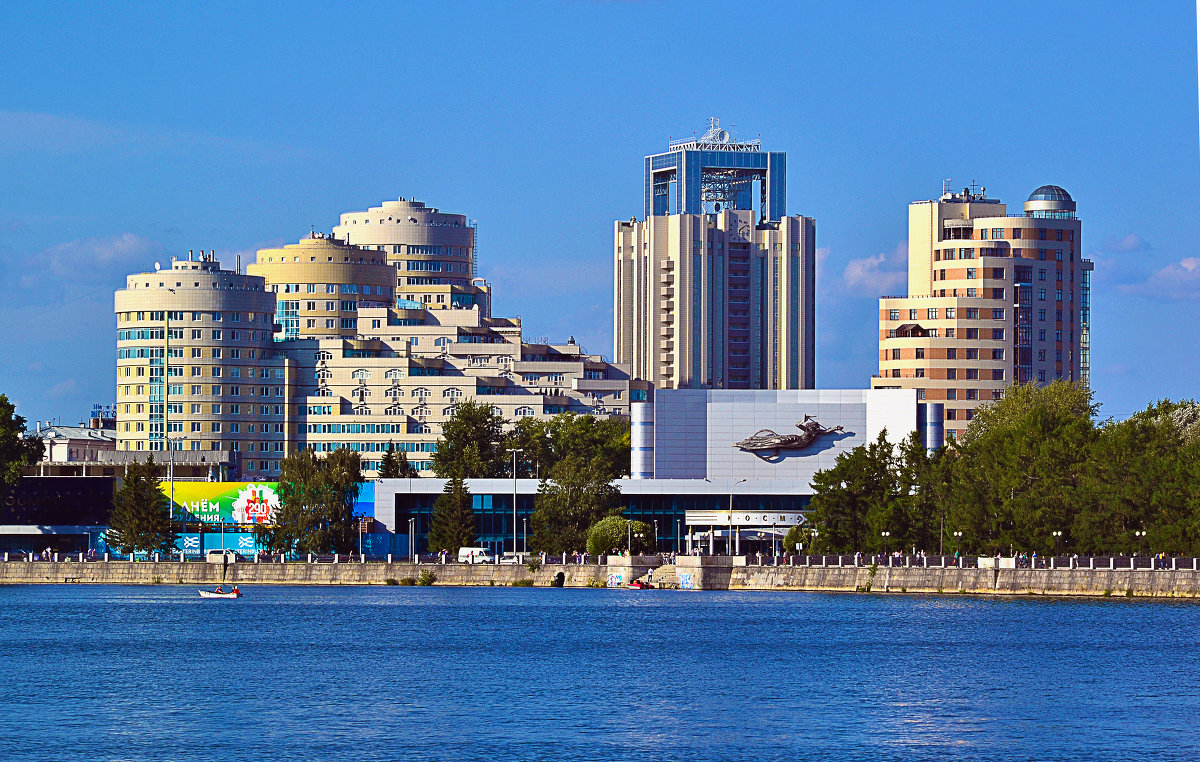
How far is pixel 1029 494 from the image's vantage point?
466ft

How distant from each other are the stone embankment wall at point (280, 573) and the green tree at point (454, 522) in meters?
10.0

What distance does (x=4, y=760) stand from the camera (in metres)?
67.8

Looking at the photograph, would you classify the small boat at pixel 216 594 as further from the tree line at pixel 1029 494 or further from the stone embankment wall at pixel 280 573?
the tree line at pixel 1029 494

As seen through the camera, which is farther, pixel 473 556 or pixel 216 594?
pixel 473 556

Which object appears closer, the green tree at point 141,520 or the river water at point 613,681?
the river water at point 613,681

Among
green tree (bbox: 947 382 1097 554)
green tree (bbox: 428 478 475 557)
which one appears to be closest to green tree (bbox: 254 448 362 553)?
green tree (bbox: 428 478 475 557)

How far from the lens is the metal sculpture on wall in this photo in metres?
197

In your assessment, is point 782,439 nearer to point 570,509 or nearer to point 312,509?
point 570,509

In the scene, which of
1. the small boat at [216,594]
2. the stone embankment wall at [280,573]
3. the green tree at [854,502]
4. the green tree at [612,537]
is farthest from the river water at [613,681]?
the green tree at [612,537]

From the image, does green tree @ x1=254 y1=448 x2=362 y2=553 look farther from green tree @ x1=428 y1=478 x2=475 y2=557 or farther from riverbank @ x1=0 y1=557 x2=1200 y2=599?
green tree @ x1=428 y1=478 x2=475 y2=557

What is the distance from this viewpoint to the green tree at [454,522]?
602ft

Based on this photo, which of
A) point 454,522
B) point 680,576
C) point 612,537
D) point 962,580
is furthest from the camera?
point 454,522

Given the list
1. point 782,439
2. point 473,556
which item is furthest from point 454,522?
point 782,439

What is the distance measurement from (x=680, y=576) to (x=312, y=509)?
3588 centimetres
